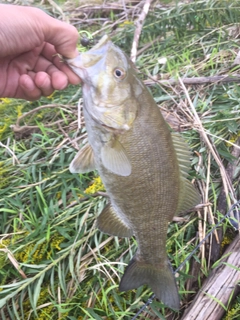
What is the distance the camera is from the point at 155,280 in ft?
6.68

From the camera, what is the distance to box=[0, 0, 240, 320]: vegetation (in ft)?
7.86

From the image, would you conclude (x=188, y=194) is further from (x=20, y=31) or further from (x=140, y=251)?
(x=20, y=31)

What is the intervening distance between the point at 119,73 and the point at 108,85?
81 mm

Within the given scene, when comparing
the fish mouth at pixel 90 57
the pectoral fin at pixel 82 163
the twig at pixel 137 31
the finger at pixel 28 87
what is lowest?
the twig at pixel 137 31

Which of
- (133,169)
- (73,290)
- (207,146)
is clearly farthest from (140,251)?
(207,146)

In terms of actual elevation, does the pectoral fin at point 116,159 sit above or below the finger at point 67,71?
below

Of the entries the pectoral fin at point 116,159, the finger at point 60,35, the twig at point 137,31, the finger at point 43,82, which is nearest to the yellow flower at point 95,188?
the finger at point 43,82

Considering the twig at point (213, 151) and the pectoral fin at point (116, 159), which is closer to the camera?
the pectoral fin at point (116, 159)

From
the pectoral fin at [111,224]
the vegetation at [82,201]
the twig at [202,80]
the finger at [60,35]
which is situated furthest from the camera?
the twig at [202,80]

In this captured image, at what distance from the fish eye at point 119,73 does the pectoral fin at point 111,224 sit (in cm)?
64

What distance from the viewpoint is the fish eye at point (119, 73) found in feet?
5.76

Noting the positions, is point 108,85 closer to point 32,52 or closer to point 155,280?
point 32,52

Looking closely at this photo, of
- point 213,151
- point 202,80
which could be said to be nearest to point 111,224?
point 213,151

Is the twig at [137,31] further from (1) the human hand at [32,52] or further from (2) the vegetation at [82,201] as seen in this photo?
(1) the human hand at [32,52]
